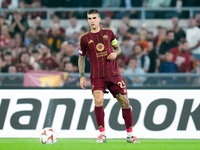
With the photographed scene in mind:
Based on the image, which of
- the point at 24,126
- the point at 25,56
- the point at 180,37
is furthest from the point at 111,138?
the point at 180,37

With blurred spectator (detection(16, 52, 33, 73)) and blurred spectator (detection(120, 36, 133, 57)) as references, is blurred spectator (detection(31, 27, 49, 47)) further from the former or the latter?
blurred spectator (detection(120, 36, 133, 57))

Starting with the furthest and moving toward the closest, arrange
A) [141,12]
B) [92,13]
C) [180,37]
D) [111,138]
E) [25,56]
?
[141,12], [180,37], [25,56], [111,138], [92,13]

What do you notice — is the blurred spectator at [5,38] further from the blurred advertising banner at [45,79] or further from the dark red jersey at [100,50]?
the dark red jersey at [100,50]

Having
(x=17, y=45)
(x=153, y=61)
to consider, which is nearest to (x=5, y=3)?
(x=17, y=45)

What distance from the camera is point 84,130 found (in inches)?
425

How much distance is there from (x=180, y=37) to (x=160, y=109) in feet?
15.6

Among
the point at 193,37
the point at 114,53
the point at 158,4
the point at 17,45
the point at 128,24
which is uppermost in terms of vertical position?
the point at 114,53

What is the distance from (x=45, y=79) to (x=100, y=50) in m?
4.00

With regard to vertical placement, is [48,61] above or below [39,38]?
below

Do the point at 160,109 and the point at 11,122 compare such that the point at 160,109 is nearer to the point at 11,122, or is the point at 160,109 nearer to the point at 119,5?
the point at 11,122

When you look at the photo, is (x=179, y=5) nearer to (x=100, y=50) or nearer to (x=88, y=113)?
(x=88, y=113)

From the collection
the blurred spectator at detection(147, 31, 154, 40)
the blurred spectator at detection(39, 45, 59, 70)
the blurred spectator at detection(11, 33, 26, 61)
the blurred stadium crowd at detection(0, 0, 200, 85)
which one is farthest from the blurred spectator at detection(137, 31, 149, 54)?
the blurred spectator at detection(11, 33, 26, 61)

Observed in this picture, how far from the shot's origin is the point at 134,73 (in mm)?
12938

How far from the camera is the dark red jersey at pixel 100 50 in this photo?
8.48 meters
